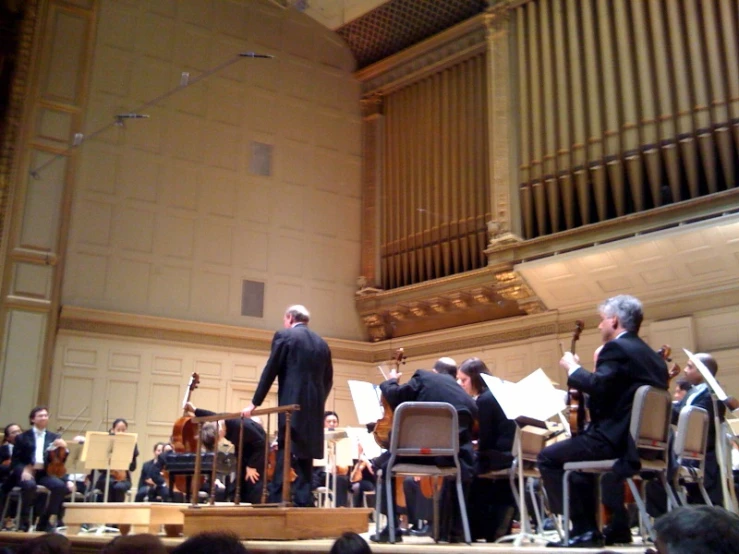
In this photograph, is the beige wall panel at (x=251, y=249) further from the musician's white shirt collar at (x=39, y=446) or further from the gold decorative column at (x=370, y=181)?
the musician's white shirt collar at (x=39, y=446)

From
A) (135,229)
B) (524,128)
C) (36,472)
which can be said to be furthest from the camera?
(135,229)

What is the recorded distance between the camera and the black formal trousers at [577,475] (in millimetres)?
4086

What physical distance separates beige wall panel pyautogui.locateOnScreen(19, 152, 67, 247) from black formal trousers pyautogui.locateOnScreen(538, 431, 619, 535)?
756cm

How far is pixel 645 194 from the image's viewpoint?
29.2 feet

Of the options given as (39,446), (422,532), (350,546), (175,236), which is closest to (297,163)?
(175,236)

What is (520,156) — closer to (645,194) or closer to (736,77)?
(645,194)

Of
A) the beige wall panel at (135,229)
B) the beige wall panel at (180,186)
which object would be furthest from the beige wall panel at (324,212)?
the beige wall panel at (135,229)

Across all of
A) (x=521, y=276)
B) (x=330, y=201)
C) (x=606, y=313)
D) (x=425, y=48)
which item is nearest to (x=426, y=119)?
(x=425, y=48)

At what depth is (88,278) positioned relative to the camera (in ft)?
33.6

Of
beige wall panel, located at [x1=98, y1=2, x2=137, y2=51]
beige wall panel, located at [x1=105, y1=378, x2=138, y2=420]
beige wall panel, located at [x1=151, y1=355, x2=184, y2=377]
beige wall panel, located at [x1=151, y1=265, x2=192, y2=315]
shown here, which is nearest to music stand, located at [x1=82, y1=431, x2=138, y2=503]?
beige wall panel, located at [x1=105, y1=378, x2=138, y2=420]

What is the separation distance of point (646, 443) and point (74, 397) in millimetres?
7564

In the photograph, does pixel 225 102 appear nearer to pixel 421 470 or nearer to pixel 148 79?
pixel 148 79

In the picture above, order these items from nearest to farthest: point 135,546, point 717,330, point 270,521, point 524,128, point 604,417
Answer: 1. point 135,546
2. point 604,417
3. point 270,521
4. point 717,330
5. point 524,128

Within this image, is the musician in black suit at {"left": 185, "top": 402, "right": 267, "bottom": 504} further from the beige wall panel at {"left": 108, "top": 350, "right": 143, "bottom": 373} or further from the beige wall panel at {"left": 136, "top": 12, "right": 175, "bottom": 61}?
the beige wall panel at {"left": 136, "top": 12, "right": 175, "bottom": 61}
